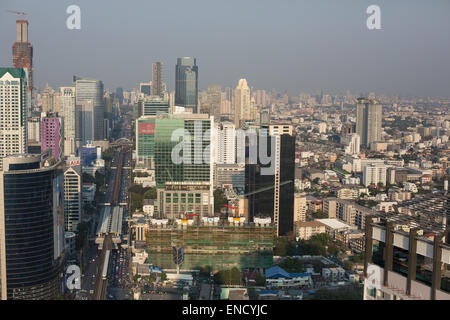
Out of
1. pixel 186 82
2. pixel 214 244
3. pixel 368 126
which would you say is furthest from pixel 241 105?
pixel 214 244

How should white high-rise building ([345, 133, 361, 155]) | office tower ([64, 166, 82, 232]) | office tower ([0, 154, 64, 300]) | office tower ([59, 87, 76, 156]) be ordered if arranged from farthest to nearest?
office tower ([59, 87, 76, 156]) < white high-rise building ([345, 133, 361, 155]) < office tower ([64, 166, 82, 232]) < office tower ([0, 154, 64, 300])

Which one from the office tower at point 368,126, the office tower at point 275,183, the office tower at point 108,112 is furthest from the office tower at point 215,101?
the office tower at point 108,112

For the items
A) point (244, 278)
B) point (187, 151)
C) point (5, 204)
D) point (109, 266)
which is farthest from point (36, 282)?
point (187, 151)

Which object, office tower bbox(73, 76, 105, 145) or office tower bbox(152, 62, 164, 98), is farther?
office tower bbox(152, 62, 164, 98)

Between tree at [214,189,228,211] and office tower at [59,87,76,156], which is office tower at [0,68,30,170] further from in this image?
office tower at [59,87,76,156]

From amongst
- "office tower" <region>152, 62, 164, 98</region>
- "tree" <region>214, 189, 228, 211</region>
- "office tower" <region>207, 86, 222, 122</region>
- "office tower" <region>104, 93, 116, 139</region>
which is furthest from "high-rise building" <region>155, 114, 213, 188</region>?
"office tower" <region>104, 93, 116, 139</region>

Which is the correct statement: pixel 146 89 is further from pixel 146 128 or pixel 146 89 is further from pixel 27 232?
pixel 27 232

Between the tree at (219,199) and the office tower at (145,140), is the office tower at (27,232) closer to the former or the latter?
the tree at (219,199)
